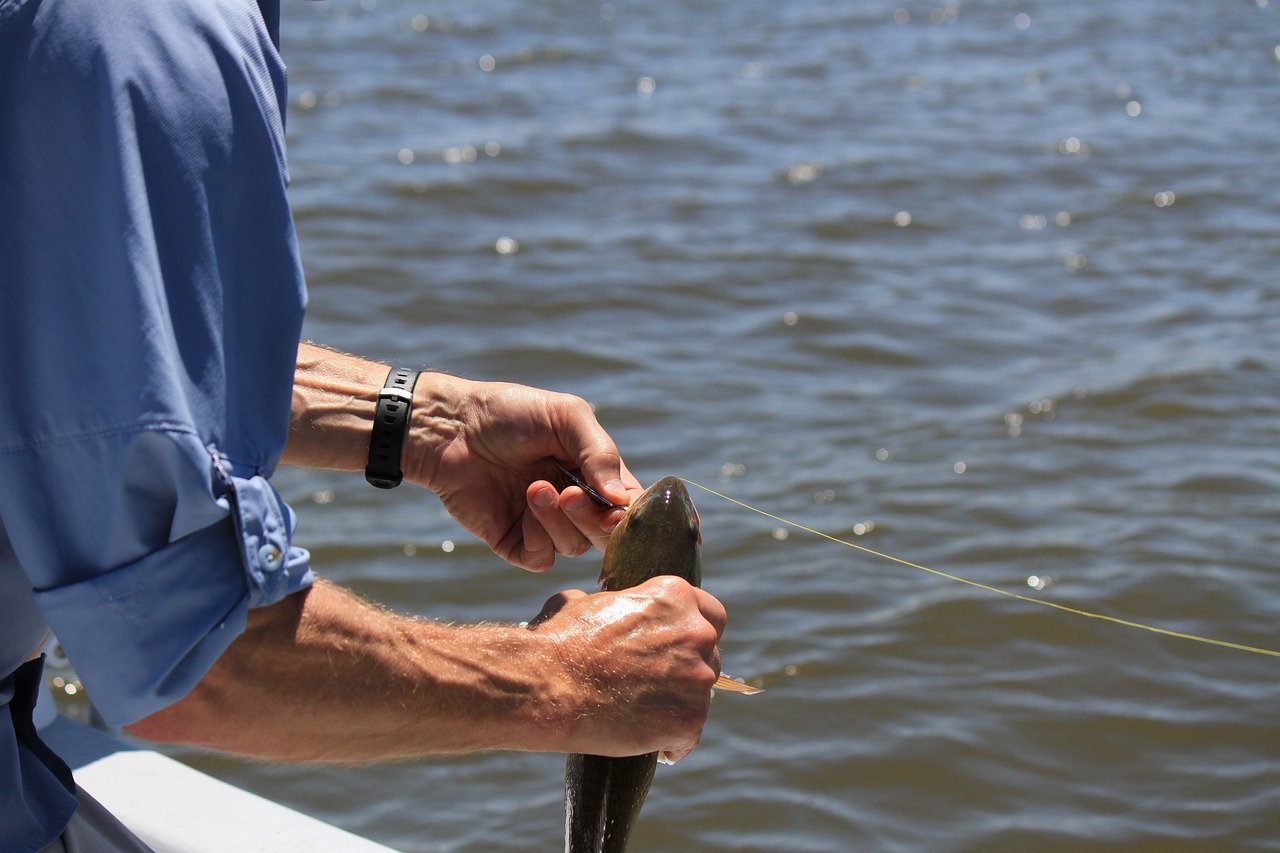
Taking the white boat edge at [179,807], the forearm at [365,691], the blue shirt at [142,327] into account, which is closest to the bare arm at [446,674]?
the forearm at [365,691]

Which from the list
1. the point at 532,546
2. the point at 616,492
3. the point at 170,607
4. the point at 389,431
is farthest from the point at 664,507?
the point at 170,607

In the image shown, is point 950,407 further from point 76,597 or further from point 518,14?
point 518,14

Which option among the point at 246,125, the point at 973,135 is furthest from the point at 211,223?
the point at 973,135

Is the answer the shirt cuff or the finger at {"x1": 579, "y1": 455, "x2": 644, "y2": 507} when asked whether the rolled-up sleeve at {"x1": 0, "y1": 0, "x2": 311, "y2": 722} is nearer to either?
the shirt cuff

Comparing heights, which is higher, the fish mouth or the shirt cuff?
the shirt cuff

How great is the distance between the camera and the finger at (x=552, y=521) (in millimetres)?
2947

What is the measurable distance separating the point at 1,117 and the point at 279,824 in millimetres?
2086

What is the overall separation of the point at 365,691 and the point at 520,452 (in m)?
1.19

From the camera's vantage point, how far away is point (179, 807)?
3252 millimetres

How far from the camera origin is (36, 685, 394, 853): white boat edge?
312cm

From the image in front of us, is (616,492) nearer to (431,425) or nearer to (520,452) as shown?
(520,452)

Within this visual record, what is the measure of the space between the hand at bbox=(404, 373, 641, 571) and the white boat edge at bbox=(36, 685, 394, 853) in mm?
824

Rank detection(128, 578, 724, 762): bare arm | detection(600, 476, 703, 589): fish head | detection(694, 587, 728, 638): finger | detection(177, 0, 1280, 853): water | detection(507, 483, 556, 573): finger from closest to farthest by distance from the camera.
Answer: detection(128, 578, 724, 762): bare arm
detection(694, 587, 728, 638): finger
detection(600, 476, 703, 589): fish head
detection(507, 483, 556, 573): finger
detection(177, 0, 1280, 853): water

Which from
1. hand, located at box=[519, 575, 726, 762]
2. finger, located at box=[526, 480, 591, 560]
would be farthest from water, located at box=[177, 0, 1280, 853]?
hand, located at box=[519, 575, 726, 762]
